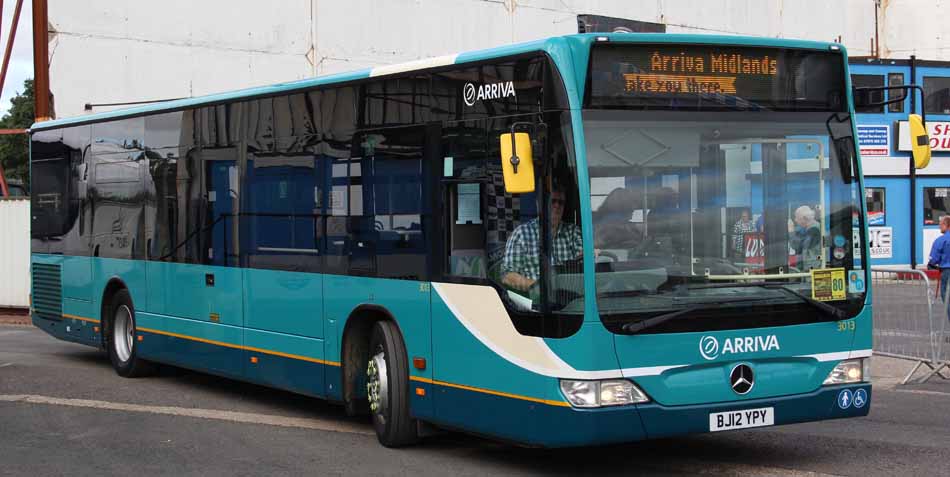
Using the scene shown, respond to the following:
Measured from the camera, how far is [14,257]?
26406 mm

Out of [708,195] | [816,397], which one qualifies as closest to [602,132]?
[708,195]

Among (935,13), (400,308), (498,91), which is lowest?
(400,308)

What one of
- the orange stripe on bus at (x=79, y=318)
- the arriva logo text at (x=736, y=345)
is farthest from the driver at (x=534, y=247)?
the orange stripe on bus at (x=79, y=318)

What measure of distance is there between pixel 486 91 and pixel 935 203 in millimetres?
31628

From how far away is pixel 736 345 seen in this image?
8.00m

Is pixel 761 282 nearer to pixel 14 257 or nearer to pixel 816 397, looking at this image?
pixel 816 397

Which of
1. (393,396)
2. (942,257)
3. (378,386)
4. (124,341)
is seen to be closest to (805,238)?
(393,396)

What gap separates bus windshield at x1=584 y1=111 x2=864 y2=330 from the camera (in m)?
7.79

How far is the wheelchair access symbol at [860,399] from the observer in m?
8.47

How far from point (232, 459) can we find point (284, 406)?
9.82 ft

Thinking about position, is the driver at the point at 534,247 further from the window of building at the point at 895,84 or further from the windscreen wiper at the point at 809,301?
the window of building at the point at 895,84

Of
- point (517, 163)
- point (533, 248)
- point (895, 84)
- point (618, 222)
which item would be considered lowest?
point (533, 248)

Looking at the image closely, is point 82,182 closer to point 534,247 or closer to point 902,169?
point 534,247

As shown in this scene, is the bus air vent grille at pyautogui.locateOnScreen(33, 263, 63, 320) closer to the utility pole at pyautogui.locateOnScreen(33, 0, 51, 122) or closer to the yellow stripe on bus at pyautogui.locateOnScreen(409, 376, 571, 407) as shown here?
the yellow stripe on bus at pyautogui.locateOnScreen(409, 376, 571, 407)
